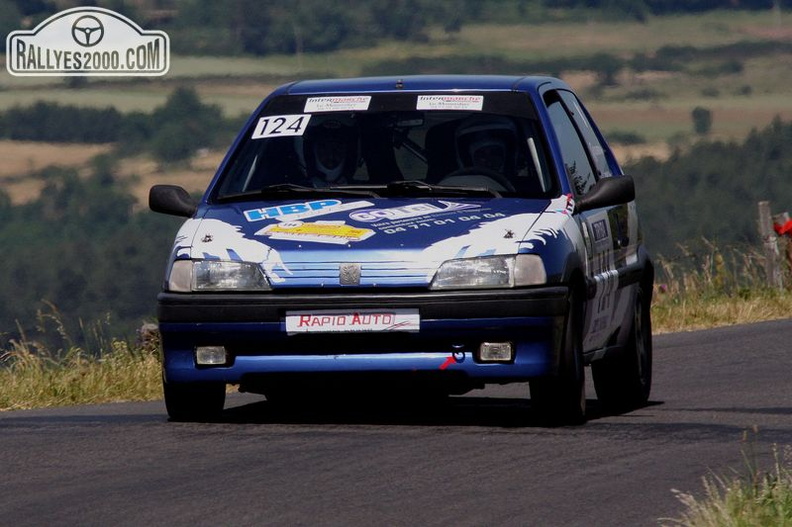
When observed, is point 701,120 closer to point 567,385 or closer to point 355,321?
point 567,385

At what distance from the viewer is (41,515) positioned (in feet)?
22.6

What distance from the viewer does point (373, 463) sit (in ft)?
26.1

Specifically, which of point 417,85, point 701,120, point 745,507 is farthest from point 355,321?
point 701,120

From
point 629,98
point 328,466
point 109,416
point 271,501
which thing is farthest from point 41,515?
point 629,98

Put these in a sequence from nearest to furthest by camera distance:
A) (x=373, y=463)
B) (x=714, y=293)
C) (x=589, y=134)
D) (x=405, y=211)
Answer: (x=373, y=463)
(x=405, y=211)
(x=589, y=134)
(x=714, y=293)

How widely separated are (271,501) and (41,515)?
2.56 ft

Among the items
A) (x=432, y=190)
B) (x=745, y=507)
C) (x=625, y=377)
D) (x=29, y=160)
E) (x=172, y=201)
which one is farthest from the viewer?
(x=29, y=160)

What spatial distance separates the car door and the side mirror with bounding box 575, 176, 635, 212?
70 mm

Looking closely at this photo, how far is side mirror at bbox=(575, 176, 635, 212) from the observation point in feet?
31.6

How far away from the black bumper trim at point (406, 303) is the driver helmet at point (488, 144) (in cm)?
109

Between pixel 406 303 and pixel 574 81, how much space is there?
103782 millimetres

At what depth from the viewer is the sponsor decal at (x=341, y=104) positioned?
10.1 m

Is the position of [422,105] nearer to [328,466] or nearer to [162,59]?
[328,466]

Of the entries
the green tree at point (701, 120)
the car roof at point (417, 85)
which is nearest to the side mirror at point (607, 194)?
the car roof at point (417, 85)
